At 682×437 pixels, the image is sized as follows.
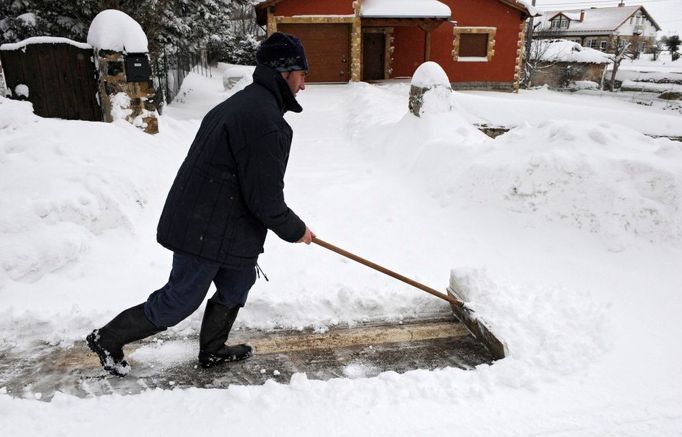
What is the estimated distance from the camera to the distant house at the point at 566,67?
3156cm

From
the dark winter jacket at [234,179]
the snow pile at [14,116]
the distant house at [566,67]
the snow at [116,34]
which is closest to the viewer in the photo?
the dark winter jacket at [234,179]

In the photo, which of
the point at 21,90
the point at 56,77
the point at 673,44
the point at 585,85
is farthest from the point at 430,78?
the point at 673,44

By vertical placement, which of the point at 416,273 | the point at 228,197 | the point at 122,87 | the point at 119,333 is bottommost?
the point at 416,273

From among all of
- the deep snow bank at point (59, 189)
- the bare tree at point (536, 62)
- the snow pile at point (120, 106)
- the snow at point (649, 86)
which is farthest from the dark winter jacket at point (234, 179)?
the snow at point (649, 86)

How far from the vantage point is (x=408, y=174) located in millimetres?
6707

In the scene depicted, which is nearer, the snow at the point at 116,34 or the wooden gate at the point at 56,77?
the snow at the point at 116,34

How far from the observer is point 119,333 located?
2.47 m

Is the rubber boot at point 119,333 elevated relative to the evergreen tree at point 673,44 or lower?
lower

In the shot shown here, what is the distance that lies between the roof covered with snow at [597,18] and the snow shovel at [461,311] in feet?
175

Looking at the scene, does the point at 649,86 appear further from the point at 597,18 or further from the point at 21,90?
the point at 21,90

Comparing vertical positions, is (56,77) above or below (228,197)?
above

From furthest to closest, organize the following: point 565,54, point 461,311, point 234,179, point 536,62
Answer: point 565,54, point 536,62, point 461,311, point 234,179

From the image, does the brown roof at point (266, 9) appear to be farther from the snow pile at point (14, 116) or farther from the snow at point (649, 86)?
the snow at point (649, 86)

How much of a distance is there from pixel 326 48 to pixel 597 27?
4436cm
